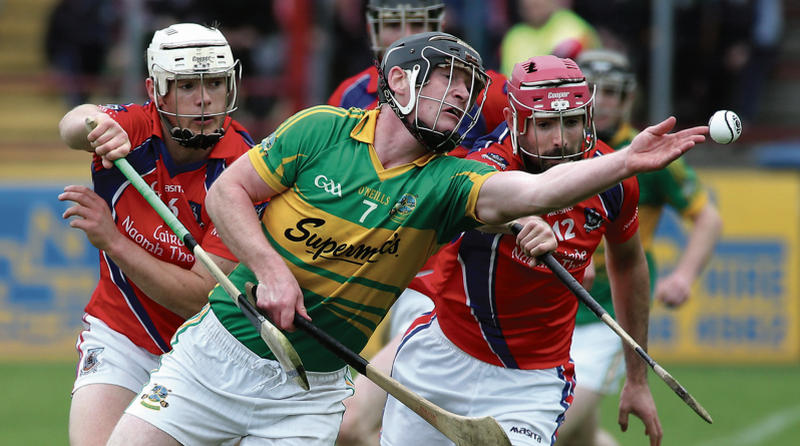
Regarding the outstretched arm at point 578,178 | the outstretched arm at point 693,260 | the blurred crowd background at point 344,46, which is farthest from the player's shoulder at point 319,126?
the blurred crowd background at point 344,46

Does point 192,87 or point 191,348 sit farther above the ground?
point 192,87

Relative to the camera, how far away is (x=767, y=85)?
42.4ft

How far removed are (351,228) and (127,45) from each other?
8159 millimetres

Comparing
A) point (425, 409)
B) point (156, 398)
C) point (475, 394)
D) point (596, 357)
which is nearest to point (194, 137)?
point (156, 398)

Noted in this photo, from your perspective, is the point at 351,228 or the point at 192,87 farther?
the point at 192,87

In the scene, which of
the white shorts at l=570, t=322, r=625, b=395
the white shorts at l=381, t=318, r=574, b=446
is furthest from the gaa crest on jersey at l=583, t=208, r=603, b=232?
the white shorts at l=570, t=322, r=625, b=395

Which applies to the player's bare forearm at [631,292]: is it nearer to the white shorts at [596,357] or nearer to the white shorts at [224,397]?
the white shorts at [596,357]

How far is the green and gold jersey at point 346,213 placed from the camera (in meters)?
4.07

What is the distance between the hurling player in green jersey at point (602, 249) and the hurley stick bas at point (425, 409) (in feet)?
6.16

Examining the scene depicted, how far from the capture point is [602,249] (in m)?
6.14

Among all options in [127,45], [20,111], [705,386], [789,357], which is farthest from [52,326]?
[789,357]

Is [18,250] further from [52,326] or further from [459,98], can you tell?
[459,98]

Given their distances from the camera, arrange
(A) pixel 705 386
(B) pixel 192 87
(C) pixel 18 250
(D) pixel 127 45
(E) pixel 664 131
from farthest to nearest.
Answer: (D) pixel 127 45 < (C) pixel 18 250 < (A) pixel 705 386 < (B) pixel 192 87 < (E) pixel 664 131

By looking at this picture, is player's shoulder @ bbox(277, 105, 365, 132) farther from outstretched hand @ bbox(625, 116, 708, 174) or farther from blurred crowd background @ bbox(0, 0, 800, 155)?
blurred crowd background @ bbox(0, 0, 800, 155)
